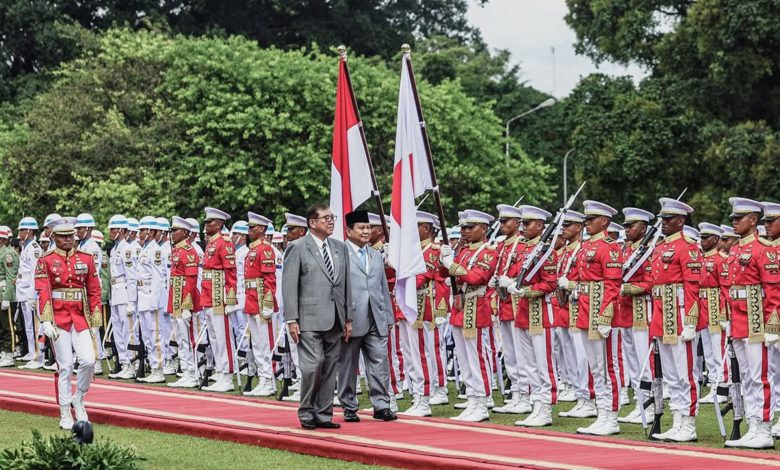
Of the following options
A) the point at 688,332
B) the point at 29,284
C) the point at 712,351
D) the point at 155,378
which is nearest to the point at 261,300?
the point at 155,378

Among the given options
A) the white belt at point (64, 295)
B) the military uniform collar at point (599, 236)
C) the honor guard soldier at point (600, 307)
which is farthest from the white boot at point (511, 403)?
the white belt at point (64, 295)

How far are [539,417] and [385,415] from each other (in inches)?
64.9

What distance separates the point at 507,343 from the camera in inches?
608

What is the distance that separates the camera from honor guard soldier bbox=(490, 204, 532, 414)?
14.9 meters

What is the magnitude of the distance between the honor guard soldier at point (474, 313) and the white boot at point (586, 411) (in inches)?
40.6

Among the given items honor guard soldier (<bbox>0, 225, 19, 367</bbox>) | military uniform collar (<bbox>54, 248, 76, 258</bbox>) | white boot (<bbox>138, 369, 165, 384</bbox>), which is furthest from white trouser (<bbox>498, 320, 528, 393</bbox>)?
honor guard soldier (<bbox>0, 225, 19, 367</bbox>)

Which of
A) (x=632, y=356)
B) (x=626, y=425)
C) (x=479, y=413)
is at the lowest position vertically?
(x=626, y=425)

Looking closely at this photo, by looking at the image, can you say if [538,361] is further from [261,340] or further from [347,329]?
[261,340]

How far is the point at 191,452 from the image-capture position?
11.7 meters

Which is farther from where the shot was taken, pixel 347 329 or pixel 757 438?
pixel 347 329

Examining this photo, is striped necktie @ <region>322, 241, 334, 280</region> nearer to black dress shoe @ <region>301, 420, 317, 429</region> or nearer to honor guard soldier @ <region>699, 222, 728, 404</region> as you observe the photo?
black dress shoe @ <region>301, 420, 317, 429</region>

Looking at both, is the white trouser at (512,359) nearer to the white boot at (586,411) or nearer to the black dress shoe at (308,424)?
the white boot at (586,411)

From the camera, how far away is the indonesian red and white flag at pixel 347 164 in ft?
48.8

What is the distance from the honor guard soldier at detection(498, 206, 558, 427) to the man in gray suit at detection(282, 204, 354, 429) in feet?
6.93
